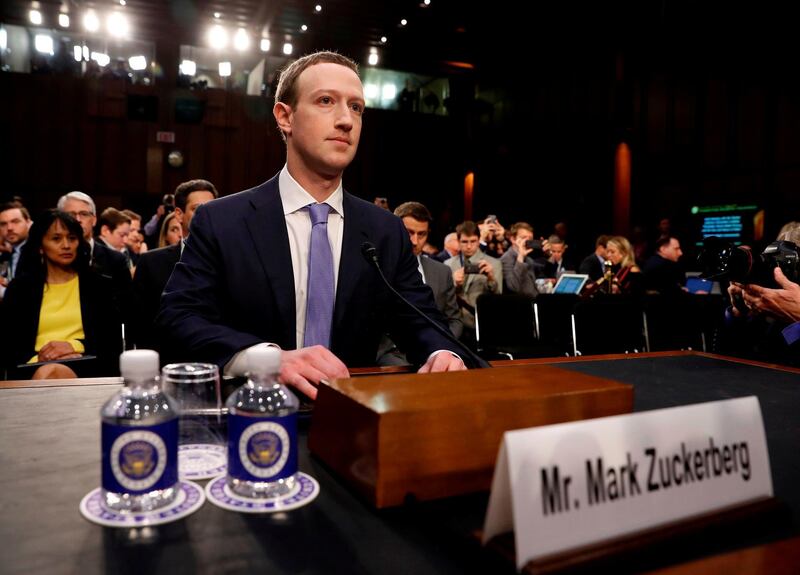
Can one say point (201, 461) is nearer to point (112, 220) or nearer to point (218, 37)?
point (112, 220)

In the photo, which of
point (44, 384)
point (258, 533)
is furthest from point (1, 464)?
point (44, 384)

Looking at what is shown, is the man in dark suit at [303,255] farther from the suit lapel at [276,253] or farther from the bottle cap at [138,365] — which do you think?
the bottle cap at [138,365]

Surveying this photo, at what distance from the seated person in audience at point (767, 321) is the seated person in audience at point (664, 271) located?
3.26 m

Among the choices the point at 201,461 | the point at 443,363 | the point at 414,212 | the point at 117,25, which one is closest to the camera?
the point at 201,461

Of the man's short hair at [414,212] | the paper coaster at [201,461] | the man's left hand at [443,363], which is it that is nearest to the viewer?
the paper coaster at [201,461]

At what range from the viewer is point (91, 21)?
35.5ft

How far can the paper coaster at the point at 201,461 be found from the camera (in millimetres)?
771

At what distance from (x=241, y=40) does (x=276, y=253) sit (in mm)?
11243

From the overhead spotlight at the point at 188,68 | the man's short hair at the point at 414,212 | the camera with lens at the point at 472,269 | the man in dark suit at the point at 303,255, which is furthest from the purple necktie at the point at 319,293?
the overhead spotlight at the point at 188,68

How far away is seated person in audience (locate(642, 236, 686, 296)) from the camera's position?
610 cm

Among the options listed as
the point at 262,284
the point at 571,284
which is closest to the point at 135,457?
the point at 262,284

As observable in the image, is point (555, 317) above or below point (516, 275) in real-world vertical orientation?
below

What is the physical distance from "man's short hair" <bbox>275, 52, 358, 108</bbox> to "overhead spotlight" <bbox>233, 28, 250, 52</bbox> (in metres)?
11.0

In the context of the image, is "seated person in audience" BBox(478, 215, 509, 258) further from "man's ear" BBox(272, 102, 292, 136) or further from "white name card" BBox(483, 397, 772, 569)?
"white name card" BBox(483, 397, 772, 569)
